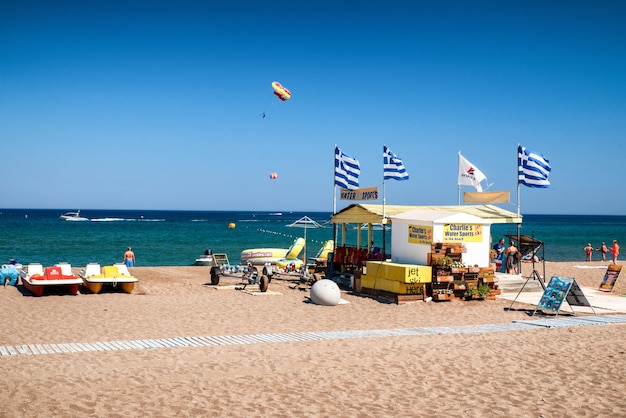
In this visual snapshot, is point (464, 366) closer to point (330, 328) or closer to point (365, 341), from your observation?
point (365, 341)

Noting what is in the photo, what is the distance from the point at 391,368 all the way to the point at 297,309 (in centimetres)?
632

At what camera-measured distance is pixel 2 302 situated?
15.4m

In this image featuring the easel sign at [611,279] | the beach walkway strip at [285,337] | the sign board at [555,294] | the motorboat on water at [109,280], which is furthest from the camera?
the easel sign at [611,279]

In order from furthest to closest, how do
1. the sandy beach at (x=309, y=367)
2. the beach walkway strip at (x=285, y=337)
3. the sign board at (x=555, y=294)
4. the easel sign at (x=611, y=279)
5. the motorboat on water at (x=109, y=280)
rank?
the easel sign at (x=611, y=279) < the motorboat on water at (x=109, y=280) < the sign board at (x=555, y=294) < the beach walkway strip at (x=285, y=337) < the sandy beach at (x=309, y=367)

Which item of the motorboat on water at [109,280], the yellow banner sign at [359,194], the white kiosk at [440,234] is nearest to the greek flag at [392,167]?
the yellow banner sign at [359,194]

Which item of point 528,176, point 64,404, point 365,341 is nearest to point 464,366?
point 365,341

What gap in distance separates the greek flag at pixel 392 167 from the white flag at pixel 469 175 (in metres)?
3.21

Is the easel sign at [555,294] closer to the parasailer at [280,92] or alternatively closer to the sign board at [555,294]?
the sign board at [555,294]

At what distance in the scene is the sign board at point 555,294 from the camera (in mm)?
13703

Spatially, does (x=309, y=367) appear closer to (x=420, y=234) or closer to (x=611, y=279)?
(x=420, y=234)

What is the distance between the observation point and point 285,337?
11.2 m

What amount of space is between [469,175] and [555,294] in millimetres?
9175

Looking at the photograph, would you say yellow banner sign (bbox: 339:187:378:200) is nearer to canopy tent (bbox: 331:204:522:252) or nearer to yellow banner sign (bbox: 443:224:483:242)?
canopy tent (bbox: 331:204:522:252)

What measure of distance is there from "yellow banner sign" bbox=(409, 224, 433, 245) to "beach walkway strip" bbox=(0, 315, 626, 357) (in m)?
4.33
